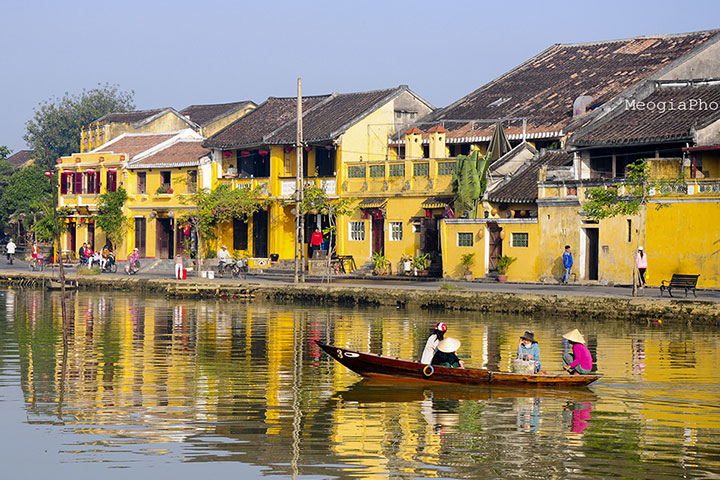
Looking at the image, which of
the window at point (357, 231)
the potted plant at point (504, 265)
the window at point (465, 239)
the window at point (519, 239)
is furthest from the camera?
the window at point (357, 231)

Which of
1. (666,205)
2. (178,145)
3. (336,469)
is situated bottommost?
(336,469)

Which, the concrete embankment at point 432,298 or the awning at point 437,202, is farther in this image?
the awning at point 437,202

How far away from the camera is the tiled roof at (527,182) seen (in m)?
45.1

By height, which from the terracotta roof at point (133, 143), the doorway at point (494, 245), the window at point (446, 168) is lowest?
the doorway at point (494, 245)

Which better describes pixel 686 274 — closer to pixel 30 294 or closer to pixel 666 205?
pixel 666 205

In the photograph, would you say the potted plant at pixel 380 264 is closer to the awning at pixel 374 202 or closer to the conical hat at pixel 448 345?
the awning at pixel 374 202

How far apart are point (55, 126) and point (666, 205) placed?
7569 centimetres

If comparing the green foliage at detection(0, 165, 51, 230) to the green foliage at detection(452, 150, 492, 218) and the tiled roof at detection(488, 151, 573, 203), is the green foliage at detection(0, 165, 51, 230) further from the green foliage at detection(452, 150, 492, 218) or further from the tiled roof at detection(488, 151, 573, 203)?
the tiled roof at detection(488, 151, 573, 203)

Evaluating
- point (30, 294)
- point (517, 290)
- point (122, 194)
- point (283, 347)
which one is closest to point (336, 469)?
point (283, 347)

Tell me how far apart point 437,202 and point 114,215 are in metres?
23.2

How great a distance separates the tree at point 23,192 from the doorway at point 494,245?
41798 millimetres

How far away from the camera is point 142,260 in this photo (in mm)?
60406

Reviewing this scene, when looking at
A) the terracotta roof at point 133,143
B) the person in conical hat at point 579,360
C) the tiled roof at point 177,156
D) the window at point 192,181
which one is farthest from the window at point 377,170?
the person in conical hat at point 579,360

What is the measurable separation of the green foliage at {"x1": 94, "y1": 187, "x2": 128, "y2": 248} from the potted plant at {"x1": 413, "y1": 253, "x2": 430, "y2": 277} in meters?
22.7
